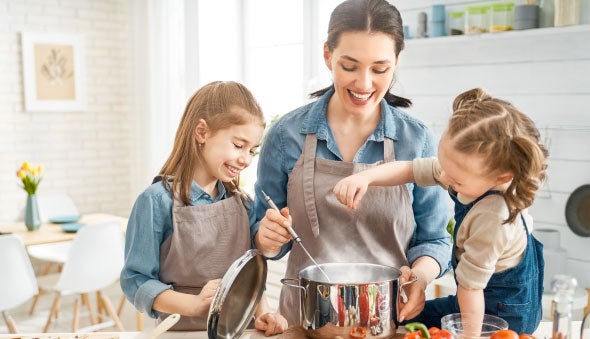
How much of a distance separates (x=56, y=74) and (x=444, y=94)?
141 inches

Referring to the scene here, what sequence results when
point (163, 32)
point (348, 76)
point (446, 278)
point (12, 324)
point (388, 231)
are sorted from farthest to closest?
point (163, 32)
point (12, 324)
point (446, 278)
point (388, 231)
point (348, 76)

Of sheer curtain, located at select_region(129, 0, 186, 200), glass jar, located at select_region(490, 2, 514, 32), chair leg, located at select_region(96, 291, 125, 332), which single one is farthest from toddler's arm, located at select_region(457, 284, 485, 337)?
sheer curtain, located at select_region(129, 0, 186, 200)

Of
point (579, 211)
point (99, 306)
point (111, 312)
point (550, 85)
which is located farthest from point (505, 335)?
point (99, 306)

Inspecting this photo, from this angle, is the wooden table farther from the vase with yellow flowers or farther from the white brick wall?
the white brick wall

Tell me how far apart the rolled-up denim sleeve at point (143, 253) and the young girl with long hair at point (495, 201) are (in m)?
0.74

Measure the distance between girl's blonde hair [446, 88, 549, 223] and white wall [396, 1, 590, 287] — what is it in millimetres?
2205

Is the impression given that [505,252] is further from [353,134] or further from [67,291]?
[67,291]

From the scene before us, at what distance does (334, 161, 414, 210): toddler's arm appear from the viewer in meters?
1.50

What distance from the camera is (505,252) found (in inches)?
53.2

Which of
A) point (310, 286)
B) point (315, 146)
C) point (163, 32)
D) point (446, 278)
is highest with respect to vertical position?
point (163, 32)

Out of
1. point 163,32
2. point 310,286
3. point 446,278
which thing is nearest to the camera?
point 310,286

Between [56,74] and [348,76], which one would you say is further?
[56,74]

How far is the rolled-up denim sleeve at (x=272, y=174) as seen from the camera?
1.79 metres

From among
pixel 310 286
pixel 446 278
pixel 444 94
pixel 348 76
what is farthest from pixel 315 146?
pixel 444 94
